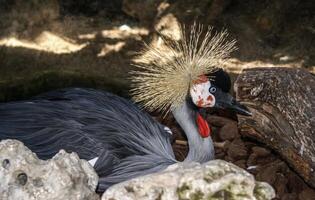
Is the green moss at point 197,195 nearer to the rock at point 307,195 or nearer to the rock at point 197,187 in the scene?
the rock at point 197,187

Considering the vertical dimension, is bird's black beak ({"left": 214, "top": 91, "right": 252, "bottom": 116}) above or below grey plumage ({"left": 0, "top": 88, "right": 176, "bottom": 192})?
above

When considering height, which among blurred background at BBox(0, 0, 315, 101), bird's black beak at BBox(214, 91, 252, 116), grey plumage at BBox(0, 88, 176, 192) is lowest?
grey plumage at BBox(0, 88, 176, 192)

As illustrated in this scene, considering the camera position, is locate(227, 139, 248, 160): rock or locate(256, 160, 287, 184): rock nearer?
locate(256, 160, 287, 184): rock

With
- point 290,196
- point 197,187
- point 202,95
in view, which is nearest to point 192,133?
point 202,95

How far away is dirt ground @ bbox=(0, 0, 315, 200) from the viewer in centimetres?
306

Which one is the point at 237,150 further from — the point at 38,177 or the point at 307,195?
the point at 38,177

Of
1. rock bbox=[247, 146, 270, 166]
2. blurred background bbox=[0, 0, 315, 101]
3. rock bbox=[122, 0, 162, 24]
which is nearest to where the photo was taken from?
rock bbox=[247, 146, 270, 166]

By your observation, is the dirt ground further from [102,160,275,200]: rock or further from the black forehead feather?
[102,160,275,200]: rock

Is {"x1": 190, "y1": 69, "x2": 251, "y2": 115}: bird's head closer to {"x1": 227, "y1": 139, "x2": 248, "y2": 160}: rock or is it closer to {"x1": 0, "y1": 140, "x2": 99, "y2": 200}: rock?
{"x1": 227, "y1": 139, "x2": 248, "y2": 160}: rock

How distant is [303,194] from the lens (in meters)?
2.56

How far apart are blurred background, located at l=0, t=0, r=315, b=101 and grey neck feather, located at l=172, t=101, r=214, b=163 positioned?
0.64 m

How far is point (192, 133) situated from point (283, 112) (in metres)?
0.36

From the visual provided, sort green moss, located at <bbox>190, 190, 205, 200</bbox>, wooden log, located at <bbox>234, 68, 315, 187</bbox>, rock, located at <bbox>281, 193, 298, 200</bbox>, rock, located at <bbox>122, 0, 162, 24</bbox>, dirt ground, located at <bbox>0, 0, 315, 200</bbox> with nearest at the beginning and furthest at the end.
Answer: green moss, located at <bbox>190, 190, 205, 200</bbox>
wooden log, located at <bbox>234, 68, 315, 187</bbox>
rock, located at <bbox>281, 193, 298, 200</bbox>
dirt ground, located at <bbox>0, 0, 315, 200</bbox>
rock, located at <bbox>122, 0, 162, 24</bbox>

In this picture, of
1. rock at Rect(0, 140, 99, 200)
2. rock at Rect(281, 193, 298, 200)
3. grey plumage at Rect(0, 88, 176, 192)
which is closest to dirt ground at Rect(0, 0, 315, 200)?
grey plumage at Rect(0, 88, 176, 192)
